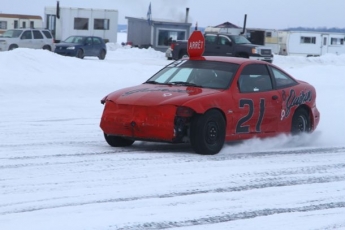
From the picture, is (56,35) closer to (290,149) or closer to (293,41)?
(293,41)

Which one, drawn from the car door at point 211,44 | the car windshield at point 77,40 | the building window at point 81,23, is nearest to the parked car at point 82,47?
the car windshield at point 77,40

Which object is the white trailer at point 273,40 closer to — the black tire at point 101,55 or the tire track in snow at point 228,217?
the black tire at point 101,55

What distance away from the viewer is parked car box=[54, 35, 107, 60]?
131 ft

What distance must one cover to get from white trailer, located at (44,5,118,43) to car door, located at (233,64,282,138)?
41.8 meters

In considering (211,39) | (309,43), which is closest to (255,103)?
(211,39)

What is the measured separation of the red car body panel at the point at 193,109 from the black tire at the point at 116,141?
0.15 metres

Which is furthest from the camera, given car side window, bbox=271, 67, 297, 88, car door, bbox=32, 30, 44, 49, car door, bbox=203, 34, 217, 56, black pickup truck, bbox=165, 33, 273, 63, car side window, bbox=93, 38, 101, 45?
car side window, bbox=93, 38, 101, 45

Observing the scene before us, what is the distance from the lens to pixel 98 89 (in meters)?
20.0

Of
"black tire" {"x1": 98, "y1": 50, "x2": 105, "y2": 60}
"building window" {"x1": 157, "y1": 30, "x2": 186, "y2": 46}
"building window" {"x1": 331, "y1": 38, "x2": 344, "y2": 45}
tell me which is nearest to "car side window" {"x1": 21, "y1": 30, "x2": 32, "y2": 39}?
"black tire" {"x1": 98, "y1": 50, "x2": 105, "y2": 60}

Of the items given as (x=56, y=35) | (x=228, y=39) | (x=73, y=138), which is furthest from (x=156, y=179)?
(x=56, y=35)

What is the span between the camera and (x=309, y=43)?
62000 millimetres

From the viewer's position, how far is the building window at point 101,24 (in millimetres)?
54562

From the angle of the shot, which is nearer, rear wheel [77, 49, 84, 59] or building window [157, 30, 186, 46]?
rear wheel [77, 49, 84, 59]

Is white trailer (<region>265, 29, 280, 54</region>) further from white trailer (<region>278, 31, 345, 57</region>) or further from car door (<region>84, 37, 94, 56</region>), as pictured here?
car door (<region>84, 37, 94, 56</region>)
